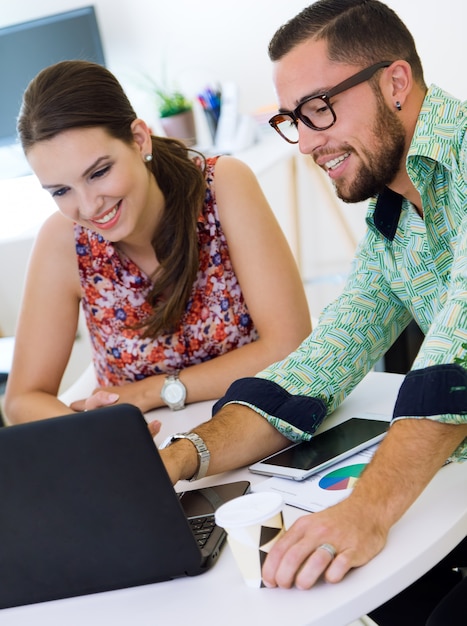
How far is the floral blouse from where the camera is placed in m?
1.76

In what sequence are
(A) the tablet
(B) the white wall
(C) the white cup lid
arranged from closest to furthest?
(C) the white cup lid → (A) the tablet → (B) the white wall

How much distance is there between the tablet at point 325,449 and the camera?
1.12m

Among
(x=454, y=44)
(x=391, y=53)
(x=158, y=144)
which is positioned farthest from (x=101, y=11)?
(x=391, y=53)

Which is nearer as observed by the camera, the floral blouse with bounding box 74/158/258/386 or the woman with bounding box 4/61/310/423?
the woman with bounding box 4/61/310/423

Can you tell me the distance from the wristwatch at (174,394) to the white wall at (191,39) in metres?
2.52

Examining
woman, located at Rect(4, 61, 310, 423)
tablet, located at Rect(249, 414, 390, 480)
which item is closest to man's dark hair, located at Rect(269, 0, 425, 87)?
woman, located at Rect(4, 61, 310, 423)

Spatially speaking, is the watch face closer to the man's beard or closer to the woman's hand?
the woman's hand

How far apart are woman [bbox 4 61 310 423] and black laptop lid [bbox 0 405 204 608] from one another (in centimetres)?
67

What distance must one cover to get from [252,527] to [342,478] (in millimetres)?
255

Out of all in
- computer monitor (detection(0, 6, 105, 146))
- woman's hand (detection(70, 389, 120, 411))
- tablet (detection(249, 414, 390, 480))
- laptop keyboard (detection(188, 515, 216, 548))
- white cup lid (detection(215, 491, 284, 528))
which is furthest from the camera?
computer monitor (detection(0, 6, 105, 146))

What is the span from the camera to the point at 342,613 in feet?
2.71

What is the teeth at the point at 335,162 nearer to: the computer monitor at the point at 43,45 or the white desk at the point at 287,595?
the white desk at the point at 287,595

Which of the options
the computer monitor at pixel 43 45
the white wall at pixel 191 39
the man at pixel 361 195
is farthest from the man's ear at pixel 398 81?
the white wall at pixel 191 39

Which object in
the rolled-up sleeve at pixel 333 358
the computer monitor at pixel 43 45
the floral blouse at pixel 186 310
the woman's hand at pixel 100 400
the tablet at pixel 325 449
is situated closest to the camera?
the tablet at pixel 325 449
